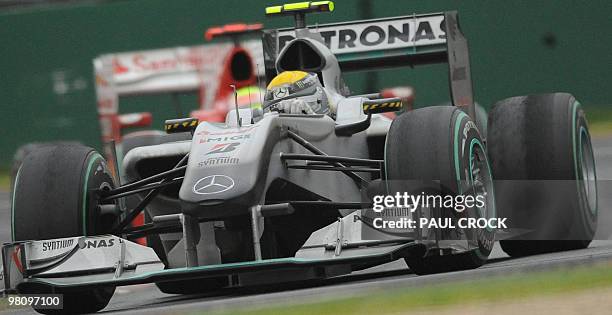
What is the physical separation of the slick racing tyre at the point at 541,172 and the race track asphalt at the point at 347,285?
24cm

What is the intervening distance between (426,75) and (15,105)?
6130mm

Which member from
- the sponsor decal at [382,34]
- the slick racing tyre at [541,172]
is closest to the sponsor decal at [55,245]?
the slick racing tyre at [541,172]

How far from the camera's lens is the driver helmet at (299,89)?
9617 mm

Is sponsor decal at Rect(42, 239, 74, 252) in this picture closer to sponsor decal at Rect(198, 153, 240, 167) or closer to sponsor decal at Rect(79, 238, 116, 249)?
sponsor decal at Rect(79, 238, 116, 249)

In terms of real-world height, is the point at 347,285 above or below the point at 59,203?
below

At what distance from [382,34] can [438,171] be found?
330cm

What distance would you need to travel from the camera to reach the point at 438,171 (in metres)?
8.09

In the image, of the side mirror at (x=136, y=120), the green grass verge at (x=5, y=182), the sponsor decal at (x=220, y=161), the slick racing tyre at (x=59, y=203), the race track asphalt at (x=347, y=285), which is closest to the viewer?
the race track asphalt at (x=347, y=285)

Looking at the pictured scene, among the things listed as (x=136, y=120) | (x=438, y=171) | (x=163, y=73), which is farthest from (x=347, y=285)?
(x=163, y=73)

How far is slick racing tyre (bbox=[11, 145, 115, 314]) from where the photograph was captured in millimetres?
8516

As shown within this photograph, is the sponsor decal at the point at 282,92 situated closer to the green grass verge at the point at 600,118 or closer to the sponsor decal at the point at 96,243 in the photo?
the sponsor decal at the point at 96,243

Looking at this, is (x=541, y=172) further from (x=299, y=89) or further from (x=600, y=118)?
(x=600, y=118)

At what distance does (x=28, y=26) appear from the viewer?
19.5 metres

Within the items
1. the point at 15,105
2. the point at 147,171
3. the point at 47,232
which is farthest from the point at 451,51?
the point at 15,105
